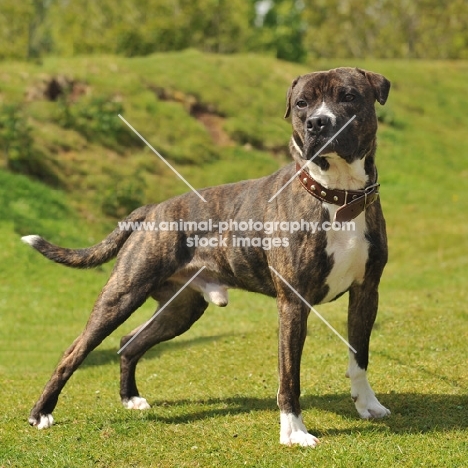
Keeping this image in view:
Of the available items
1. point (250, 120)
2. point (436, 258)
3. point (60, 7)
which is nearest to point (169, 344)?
point (436, 258)

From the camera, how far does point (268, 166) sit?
2083 cm

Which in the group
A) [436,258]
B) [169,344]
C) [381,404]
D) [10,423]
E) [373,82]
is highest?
[373,82]

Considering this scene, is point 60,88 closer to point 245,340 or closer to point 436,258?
point 436,258

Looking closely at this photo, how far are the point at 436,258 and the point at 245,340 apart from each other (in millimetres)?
7874

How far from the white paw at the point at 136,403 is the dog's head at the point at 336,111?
8.75 ft

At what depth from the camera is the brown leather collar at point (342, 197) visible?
5.51 meters

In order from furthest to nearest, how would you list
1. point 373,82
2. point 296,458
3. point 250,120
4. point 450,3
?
point 450,3
point 250,120
point 373,82
point 296,458

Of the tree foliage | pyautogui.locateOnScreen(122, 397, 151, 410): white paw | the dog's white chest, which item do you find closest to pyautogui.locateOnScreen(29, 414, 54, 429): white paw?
pyautogui.locateOnScreen(122, 397, 151, 410): white paw

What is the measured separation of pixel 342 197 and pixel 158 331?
7.79 feet

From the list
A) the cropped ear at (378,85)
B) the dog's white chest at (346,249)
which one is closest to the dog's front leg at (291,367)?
the dog's white chest at (346,249)

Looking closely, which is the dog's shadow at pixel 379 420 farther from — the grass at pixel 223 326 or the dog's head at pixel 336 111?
the dog's head at pixel 336 111

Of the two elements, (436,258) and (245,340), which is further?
(436,258)

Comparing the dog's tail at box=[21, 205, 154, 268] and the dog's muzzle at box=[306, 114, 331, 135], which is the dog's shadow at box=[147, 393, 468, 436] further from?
the dog's muzzle at box=[306, 114, 331, 135]

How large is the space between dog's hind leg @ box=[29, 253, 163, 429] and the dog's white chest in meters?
1.58
